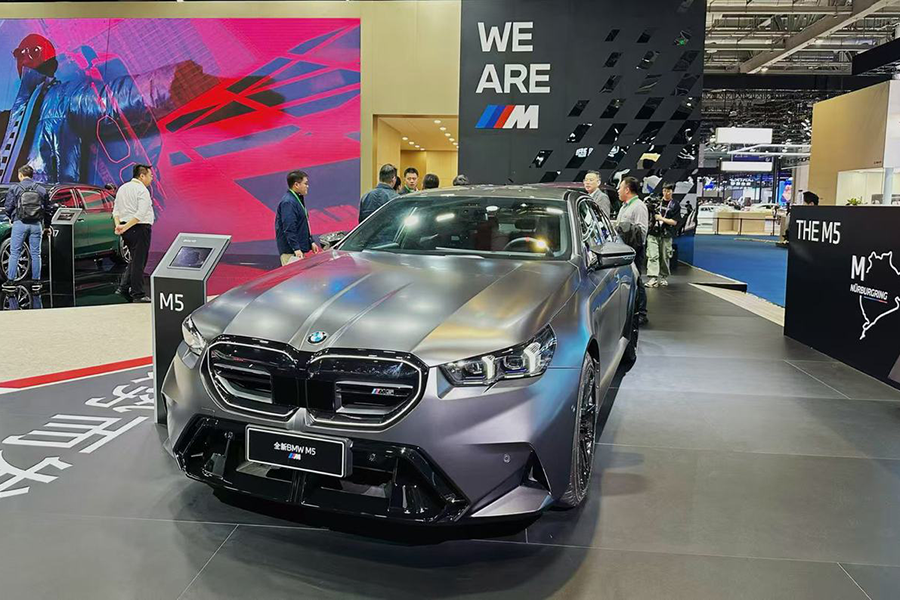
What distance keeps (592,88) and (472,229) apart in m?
10.8

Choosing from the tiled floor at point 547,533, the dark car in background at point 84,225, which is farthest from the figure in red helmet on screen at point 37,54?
the tiled floor at point 547,533

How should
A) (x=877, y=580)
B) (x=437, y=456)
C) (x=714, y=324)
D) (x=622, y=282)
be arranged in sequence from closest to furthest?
(x=437, y=456)
(x=877, y=580)
(x=622, y=282)
(x=714, y=324)

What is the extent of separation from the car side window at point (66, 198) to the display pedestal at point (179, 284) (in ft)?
24.4

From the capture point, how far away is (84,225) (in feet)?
33.7

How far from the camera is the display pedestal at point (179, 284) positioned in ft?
12.3

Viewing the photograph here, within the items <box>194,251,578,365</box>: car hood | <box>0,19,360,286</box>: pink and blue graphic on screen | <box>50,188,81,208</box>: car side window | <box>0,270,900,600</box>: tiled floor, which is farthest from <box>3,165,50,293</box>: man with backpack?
<box>194,251,578,365</box>: car hood

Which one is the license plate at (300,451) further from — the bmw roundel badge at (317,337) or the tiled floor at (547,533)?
the tiled floor at (547,533)

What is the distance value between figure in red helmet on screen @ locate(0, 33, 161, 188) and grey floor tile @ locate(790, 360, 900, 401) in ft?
42.9

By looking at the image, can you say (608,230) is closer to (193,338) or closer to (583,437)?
(583,437)

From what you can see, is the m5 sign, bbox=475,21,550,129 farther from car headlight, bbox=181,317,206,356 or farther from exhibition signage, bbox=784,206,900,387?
car headlight, bbox=181,317,206,356

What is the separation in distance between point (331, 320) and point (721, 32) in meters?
18.9

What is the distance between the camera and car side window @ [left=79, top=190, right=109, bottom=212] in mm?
10352

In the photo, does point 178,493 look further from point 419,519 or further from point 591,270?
point 591,270

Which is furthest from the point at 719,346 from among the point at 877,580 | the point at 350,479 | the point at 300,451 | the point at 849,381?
the point at 300,451
